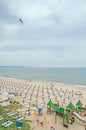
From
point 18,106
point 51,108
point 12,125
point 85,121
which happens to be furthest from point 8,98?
point 85,121

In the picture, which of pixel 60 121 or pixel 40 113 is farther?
pixel 40 113

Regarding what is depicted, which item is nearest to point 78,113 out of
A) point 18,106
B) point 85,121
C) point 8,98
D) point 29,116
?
point 85,121

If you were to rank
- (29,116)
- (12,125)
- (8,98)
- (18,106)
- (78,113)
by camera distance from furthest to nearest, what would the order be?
(8,98) → (18,106) → (78,113) → (29,116) → (12,125)

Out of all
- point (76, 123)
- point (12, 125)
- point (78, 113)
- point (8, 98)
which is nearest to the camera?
point (12, 125)

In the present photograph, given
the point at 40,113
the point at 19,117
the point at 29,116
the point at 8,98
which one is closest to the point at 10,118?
the point at 19,117

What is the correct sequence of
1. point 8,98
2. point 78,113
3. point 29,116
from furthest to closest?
point 8,98 → point 78,113 → point 29,116

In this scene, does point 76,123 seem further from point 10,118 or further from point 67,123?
point 10,118

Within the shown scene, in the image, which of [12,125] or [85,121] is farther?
[85,121]

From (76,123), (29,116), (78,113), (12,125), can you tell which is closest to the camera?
(12,125)

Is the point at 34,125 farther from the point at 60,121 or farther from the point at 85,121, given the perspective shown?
the point at 85,121
